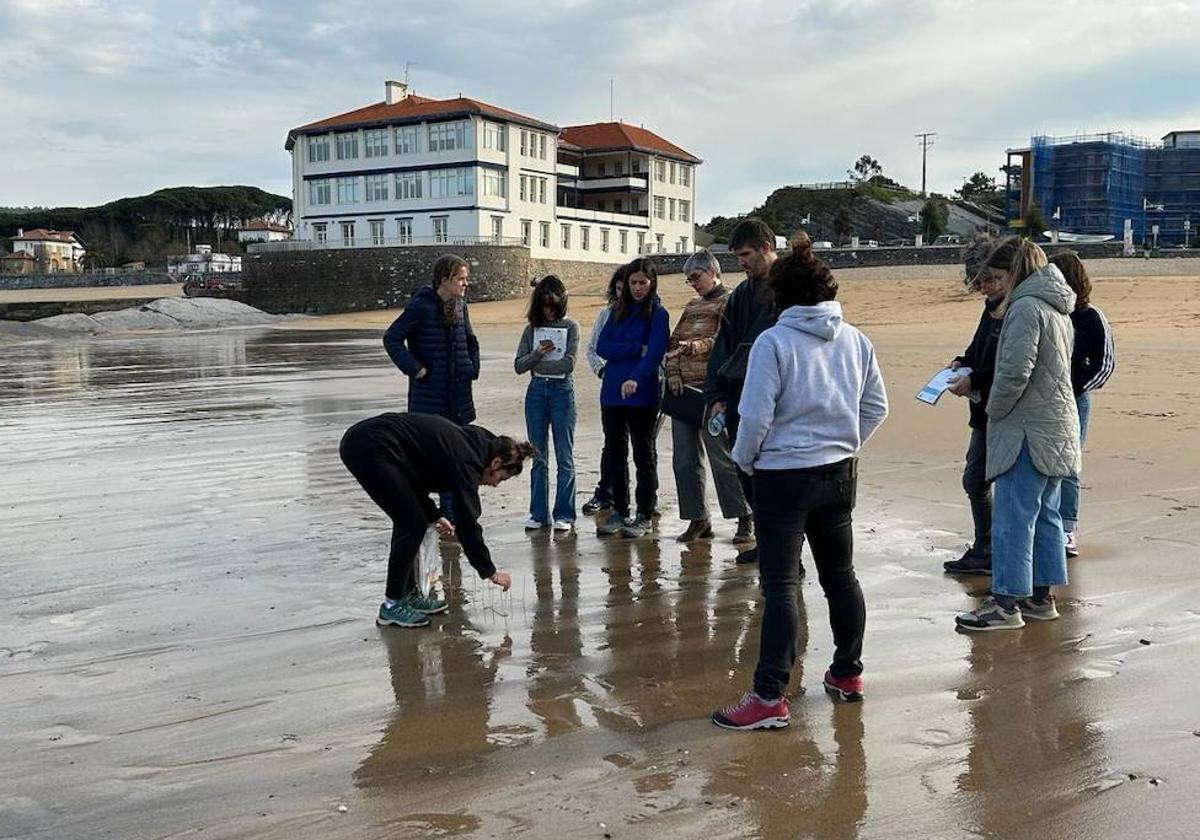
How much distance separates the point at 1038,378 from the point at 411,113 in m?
60.7

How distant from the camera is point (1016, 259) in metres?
5.01

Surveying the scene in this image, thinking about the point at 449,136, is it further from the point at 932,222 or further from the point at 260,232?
the point at 260,232

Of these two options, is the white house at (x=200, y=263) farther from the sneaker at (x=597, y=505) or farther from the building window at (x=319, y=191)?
the sneaker at (x=597, y=505)

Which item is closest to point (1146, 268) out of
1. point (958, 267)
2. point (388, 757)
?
point (958, 267)

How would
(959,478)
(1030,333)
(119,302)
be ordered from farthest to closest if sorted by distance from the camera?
(119,302), (959,478), (1030,333)

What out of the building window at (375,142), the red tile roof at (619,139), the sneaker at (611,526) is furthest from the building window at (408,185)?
the sneaker at (611,526)

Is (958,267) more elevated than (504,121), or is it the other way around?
(504,121)

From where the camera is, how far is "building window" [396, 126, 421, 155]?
61469 millimetres

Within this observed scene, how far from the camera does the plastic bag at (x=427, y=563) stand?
16.9ft

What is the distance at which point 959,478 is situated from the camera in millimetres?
8531

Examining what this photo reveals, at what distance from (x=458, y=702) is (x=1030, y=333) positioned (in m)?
2.96

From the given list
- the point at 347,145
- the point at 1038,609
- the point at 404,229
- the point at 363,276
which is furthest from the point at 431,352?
the point at 347,145

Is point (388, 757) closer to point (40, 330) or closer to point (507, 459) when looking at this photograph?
point (507, 459)

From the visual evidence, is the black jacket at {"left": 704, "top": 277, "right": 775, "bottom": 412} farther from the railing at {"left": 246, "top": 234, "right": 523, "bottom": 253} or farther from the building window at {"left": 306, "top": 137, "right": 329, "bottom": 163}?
the building window at {"left": 306, "top": 137, "right": 329, "bottom": 163}
